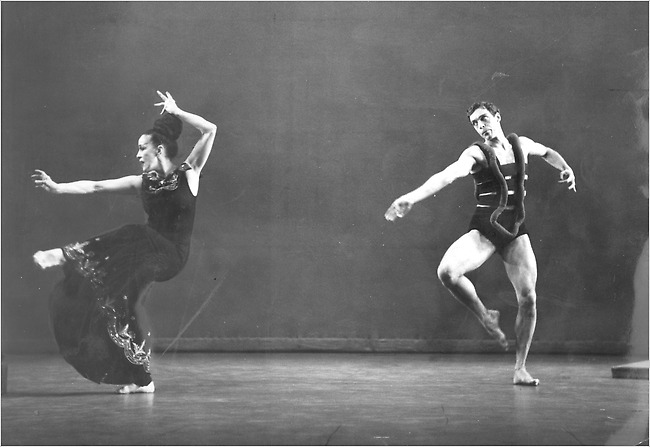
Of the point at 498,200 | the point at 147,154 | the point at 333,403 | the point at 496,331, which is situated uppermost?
the point at 147,154

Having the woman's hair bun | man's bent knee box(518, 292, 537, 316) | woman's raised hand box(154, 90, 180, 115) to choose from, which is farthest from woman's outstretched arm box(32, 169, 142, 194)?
man's bent knee box(518, 292, 537, 316)

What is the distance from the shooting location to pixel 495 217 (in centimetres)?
618

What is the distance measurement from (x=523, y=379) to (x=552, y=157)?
1.41 m

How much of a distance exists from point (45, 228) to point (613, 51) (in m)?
3.78

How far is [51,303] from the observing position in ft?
20.2

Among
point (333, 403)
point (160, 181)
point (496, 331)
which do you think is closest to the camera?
point (333, 403)

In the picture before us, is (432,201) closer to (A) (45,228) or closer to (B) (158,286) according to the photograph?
(B) (158,286)

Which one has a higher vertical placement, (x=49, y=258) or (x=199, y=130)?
(x=199, y=130)

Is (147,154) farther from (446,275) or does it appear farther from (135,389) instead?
(446,275)

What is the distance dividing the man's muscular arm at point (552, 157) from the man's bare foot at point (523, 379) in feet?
4.00

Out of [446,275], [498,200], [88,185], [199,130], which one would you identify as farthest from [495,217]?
[88,185]

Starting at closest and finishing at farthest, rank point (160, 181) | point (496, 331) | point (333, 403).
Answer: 1. point (333, 403)
2. point (160, 181)
3. point (496, 331)

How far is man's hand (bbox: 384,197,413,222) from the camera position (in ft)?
20.8

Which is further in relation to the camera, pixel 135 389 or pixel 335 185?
pixel 335 185
